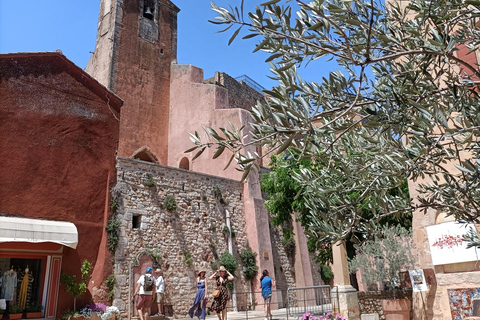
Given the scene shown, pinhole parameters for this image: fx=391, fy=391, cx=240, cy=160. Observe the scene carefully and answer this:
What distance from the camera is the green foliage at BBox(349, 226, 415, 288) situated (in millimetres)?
10898

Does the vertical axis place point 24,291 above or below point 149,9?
below

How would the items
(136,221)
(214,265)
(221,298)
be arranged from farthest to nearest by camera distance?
(214,265) → (136,221) → (221,298)

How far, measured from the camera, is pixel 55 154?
1181 cm

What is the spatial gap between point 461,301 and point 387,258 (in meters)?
2.77

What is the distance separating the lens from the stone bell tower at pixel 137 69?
20328mm

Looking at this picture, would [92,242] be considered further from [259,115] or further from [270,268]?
[259,115]

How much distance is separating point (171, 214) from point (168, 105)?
9.59 m

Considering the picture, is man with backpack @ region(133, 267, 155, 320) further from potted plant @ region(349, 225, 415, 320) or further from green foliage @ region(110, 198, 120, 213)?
potted plant @ region(349, 225, 415, 320)

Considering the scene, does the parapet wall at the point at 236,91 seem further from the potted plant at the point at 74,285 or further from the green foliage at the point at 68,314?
the green foliage at the point at 68,314

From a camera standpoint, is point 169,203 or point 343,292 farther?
point 169,203

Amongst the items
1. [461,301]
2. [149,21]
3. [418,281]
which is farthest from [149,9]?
[461,301]

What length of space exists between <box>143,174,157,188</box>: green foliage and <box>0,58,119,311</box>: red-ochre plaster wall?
1305 millimetres

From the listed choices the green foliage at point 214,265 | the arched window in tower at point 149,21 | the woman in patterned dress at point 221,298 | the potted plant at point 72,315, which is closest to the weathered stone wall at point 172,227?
the green foliage at point 214,265

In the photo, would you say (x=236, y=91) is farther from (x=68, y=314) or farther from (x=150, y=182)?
(x=68, y=314)
